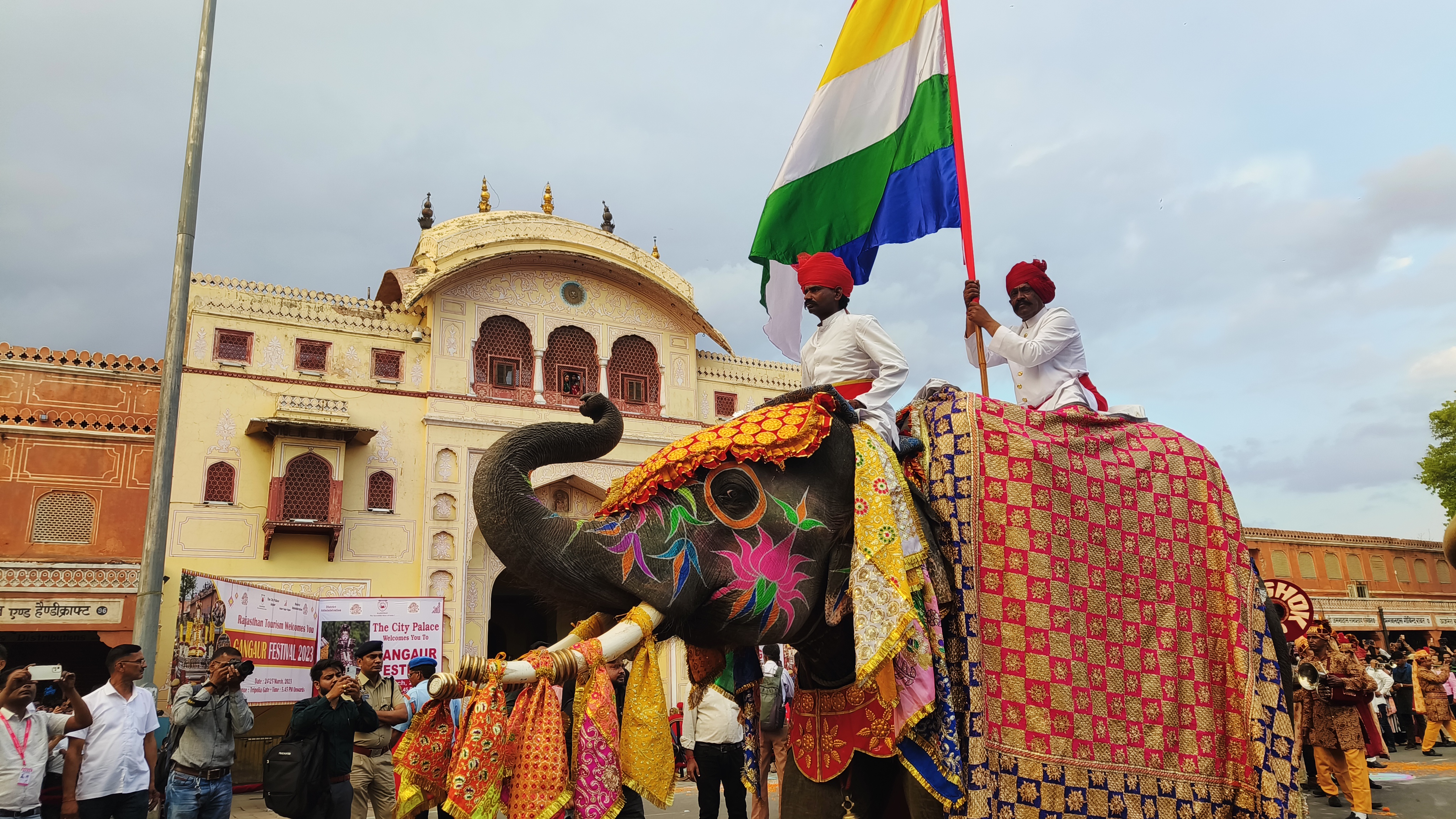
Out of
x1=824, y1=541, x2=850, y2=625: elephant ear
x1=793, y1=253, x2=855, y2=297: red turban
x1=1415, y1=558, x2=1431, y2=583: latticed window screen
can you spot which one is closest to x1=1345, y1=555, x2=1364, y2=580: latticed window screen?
x1=1415, y1=558, x2=1431, y2=583: latticed window screen

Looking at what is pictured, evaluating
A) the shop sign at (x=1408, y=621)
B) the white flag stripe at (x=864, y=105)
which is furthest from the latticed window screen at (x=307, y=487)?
the shop sign at (x=1408, y=621)

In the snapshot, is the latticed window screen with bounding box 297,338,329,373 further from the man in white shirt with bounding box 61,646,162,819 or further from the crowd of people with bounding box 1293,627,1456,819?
the crowd of people with bounding box 1293,627,1456,819

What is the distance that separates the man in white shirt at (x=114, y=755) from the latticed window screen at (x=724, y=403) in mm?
14064

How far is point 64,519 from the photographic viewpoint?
1498 centimetres

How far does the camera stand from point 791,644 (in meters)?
2.85

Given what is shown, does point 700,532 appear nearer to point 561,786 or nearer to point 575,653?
point 575,653

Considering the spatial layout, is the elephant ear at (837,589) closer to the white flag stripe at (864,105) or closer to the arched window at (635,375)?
the white flag stripe at (864,105)

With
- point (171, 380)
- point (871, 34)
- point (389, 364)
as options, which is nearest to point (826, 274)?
point (871, 34)

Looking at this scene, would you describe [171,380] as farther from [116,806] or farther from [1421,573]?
[1421,573]

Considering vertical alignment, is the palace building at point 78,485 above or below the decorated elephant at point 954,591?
above

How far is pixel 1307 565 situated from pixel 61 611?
29431 millimetres

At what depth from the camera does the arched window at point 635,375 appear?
18719 mm

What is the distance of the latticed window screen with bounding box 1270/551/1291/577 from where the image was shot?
28312 mm

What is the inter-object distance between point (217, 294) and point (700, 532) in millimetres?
16014
